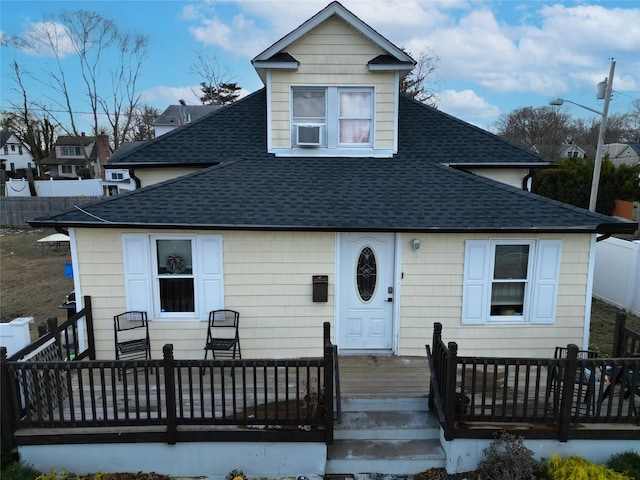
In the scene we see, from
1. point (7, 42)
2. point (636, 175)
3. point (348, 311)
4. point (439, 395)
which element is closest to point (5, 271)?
point (348, 311)

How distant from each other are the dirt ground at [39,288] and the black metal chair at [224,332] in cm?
598

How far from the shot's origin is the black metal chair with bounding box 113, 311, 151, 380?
673 cm

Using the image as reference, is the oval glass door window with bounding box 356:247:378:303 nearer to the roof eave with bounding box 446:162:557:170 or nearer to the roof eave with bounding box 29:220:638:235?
the roof eave with bounding box 29:220:638:235

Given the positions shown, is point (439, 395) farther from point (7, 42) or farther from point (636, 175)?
point (7, 42)

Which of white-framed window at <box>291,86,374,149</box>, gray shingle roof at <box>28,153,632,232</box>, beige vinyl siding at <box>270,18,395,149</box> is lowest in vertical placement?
gray shingle roof at <box>28,153,632,232</box>

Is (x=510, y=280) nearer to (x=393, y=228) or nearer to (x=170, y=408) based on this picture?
(x=393, y=228)

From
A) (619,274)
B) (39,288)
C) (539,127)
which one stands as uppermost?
(539,127)

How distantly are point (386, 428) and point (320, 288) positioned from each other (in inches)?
95.4

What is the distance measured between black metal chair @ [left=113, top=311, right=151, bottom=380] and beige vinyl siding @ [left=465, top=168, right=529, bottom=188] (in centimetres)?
721

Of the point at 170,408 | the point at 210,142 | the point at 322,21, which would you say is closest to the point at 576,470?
the point at 170,408

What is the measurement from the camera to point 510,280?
23.0 ft

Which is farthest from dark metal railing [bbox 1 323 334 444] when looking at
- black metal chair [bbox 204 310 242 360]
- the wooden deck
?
black metal chair [bbox 204 310 242 360]

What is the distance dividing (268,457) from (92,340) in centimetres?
382

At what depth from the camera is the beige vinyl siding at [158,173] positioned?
878 centimetres
